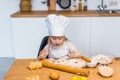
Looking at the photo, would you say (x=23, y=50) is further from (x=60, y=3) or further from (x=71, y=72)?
(x=71, y=72)

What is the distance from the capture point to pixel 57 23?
5.11 ft

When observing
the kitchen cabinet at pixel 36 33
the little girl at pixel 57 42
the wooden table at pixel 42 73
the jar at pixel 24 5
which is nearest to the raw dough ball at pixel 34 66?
the wooden table at pixel 42 73

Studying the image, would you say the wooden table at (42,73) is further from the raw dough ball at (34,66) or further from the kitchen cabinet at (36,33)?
the kitchen cabinet at (36,33)

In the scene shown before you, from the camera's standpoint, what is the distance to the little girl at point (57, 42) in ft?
5.05

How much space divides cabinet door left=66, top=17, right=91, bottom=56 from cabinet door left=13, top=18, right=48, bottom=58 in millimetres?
361

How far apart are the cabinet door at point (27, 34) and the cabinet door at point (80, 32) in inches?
14.2

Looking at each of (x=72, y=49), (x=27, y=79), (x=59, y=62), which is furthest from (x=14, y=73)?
(x=72, y=49)

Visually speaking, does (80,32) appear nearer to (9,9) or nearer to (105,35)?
(105,35)

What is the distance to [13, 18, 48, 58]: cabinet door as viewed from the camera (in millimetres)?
2674

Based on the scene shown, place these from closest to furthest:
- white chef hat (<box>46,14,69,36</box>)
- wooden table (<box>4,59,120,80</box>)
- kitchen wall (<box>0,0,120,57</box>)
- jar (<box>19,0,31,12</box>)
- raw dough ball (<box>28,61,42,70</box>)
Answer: wooden table (<box>4,59,120,80</box>), raw dough ball (<box>28,61,42,70</box>), white chef hat (<box>46,14,69,36</box>), jar (<box>19,0,31,12</box>), kitchen wall (<box>0,0,120,57</box>)

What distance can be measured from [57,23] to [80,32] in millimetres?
1181

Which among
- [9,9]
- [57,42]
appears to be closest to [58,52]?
[57,42]

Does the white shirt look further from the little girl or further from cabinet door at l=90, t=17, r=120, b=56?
cabinet door at l=90, t=17, r=120, b=56

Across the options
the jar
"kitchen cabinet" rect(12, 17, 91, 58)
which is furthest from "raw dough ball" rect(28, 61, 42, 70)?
the jar
